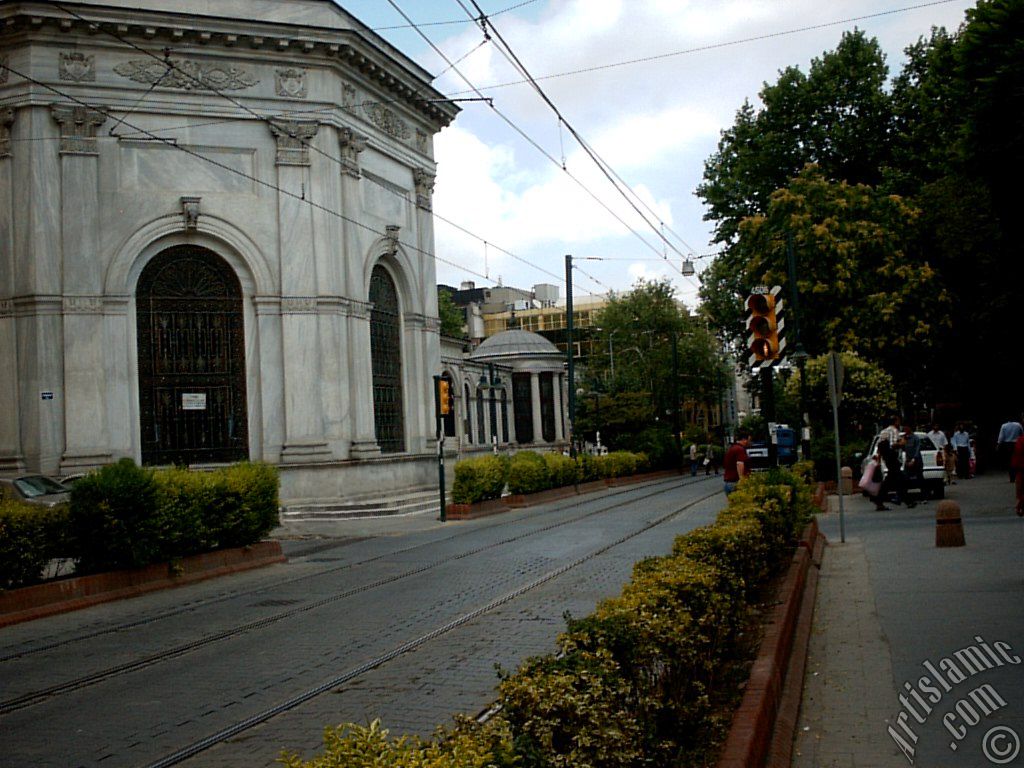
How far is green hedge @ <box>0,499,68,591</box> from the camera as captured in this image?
1298cm

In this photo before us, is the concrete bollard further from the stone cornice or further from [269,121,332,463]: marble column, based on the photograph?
[269,121,332,463]: marble column

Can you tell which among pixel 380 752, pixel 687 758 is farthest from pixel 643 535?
pixel 380 752

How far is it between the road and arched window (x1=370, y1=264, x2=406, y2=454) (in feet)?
46.0

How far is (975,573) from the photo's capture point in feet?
42.7

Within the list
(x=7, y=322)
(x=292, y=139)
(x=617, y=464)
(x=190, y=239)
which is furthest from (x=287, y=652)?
(x=617, y=464)

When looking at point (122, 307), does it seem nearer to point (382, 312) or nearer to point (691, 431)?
point (382, 312)

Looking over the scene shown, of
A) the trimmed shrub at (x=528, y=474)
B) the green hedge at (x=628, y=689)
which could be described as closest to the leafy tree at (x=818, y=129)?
the trimmed shrub at (x=528, y=474)

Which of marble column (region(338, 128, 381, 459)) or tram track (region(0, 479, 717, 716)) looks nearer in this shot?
tram track (region(0, 479, 717, 716))

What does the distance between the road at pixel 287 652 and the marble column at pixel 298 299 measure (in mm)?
10461

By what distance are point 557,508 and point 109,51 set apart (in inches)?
643

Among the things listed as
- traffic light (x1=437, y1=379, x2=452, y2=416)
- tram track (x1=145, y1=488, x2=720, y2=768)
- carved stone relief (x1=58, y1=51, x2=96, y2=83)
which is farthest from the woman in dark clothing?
carved stone relief (x1=58, y1=51, x2=96, y2=83)

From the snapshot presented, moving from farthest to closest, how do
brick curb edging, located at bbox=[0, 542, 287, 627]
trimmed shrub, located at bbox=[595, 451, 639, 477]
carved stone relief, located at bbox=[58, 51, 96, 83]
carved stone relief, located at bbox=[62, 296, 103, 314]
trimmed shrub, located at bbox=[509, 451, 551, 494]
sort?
trimmed shrub, located at bbox=[595, 451, 639, 477], trimmed shrub, located at bbox=[509, 451, 551, 494], carved stone relief, located at bbox=[58, 51, 96, 83], carved stone relief, located at bbox=[62, 296, 103, 314], brick curb edging, located at bbox=[0, 542, 287, 627]

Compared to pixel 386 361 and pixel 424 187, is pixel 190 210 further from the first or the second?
pixel 424 187

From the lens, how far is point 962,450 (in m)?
31.8
